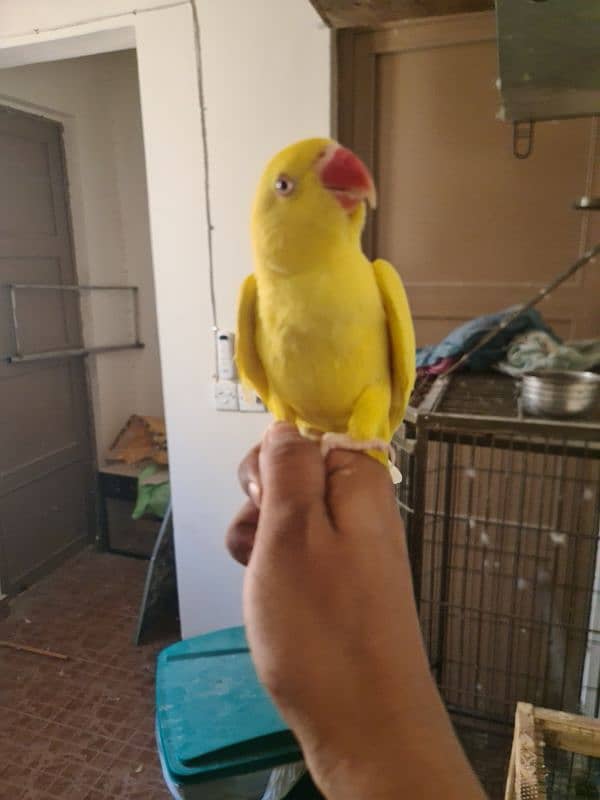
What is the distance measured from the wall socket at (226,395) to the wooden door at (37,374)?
1107 mm

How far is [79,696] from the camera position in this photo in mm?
1809

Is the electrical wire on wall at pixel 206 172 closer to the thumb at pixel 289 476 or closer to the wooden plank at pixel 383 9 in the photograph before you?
the wooden plank at pixel 383 9

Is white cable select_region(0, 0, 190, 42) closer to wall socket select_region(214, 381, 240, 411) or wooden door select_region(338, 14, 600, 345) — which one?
wooden door select_region(338, 14, 600, 345)

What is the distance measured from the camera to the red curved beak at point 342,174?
1.59 feet

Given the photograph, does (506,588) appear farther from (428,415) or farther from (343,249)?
(343,249)

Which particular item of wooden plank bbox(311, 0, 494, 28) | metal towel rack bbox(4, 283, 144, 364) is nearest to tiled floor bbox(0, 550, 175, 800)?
metal towel rack bbox(4, 283, 144, 364)

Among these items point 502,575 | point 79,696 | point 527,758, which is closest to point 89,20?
point 502,575

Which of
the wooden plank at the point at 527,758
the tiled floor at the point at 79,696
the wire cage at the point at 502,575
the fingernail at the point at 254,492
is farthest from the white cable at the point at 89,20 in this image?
the tiled floor at the point at 79,696

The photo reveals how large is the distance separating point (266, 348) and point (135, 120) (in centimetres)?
235

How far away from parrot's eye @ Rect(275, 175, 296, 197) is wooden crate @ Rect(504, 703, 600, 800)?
884mm

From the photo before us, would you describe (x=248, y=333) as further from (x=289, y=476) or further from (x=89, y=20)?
(x=89, y=20)

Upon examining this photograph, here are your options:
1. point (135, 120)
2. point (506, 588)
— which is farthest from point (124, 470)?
point (506, 588)

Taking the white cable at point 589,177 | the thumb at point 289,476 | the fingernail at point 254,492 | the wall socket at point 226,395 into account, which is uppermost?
the white cable at point 589,177

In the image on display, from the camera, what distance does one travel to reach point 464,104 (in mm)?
1302
